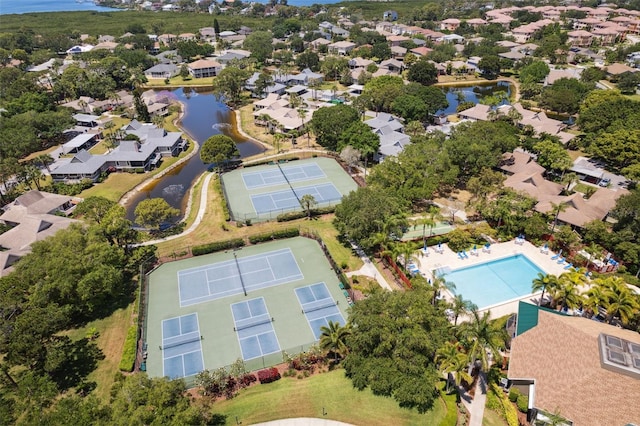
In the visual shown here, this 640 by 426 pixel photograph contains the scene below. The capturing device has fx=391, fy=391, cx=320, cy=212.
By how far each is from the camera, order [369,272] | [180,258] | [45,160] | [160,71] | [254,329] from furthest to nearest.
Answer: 1. [160,71]
2. [45,160]
3. [180,258]
4. [369,272]
5. [254,329]

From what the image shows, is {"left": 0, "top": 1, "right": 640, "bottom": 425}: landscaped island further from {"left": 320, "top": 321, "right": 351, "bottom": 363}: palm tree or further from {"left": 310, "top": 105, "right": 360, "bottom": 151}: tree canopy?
{"left": 310, "top": 105, "right": 360, "bottom": 151}: tree canopy

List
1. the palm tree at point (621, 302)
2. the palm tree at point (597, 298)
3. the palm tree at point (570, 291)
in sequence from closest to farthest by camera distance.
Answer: the palm tree at point (621, 302)
the palm tree at point (597, 298)
the palm tree at point (570, 291)

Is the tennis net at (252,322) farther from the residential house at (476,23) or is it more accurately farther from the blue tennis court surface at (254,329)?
the residential house at (476,23)

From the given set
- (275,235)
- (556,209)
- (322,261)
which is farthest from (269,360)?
(556,209)

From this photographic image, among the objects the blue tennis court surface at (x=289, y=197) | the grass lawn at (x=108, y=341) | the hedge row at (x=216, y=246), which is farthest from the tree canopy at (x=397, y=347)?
the blue tennis court surface at (x=289, y=197)

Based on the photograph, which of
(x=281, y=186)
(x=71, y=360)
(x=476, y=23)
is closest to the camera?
(x=71, y=360)

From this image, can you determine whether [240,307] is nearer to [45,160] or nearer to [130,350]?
[130,350]

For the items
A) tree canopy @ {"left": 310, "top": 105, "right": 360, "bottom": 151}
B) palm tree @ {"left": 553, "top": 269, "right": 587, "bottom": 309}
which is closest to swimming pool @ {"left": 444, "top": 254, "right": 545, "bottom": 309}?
palm tree @ {"left": 553, "top": 269, "right": 587, "bottom": 309}
